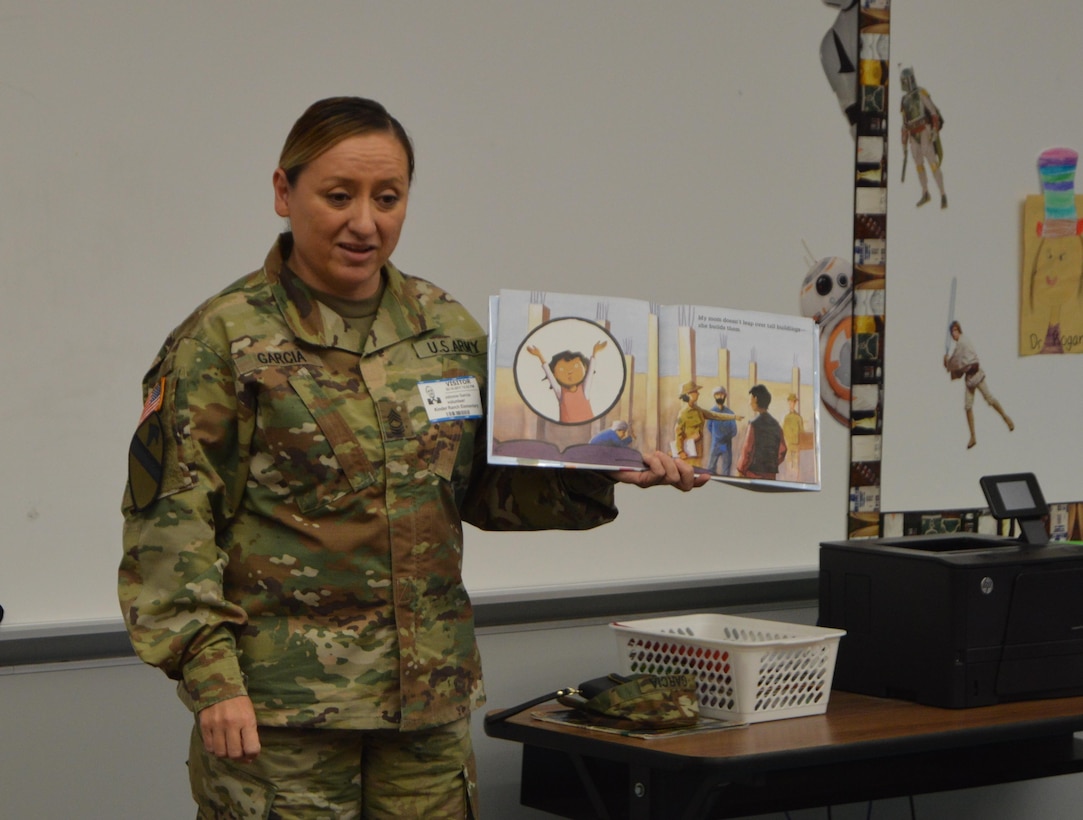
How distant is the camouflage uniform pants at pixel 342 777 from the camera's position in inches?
61.6

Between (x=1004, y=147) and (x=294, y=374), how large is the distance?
90.6 inches

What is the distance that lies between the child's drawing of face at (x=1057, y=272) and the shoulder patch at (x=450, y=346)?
2.02 metres

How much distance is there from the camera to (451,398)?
5.60ft

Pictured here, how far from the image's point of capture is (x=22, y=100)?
2.18 metres

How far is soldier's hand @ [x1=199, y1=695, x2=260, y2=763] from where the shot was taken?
1481mm

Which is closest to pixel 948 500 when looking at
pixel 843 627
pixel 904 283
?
pixel 904 283

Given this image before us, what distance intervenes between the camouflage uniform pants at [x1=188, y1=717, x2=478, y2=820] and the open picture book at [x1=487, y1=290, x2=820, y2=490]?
1.23 ft

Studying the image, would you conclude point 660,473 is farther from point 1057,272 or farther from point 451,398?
point 1057,272

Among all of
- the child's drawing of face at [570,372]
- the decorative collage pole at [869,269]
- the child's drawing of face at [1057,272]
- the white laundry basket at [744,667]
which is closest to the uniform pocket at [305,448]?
the child's drawing of face at [570,372]

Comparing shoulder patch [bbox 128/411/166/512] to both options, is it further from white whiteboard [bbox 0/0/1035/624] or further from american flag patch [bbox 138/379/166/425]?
white whiteboard [bbox 0/0/1035/624]

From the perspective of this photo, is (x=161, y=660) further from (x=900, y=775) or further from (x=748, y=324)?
(x=900, y=775)

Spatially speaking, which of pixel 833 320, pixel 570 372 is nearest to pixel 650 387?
pixel 570 372

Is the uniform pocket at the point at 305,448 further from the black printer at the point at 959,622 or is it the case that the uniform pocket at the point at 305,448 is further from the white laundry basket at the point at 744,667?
the black printer at the point at 959,622

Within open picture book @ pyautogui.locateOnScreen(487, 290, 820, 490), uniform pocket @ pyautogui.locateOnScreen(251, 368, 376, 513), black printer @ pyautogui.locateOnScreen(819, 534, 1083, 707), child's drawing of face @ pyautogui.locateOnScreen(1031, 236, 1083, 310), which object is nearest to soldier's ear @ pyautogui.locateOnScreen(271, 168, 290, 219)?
uniform pocket @ pyautogui.locateOnScreen(251, 368, 376, 513)
